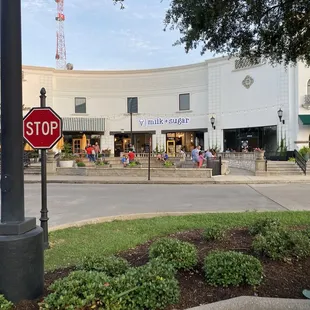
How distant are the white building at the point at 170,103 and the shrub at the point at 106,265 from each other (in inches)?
1093

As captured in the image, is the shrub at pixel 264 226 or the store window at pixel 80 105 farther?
the store window at pixel 80 105

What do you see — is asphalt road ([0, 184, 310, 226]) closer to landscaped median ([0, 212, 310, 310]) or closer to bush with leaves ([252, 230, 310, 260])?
landscaped median ([0, 212, 310, 310])

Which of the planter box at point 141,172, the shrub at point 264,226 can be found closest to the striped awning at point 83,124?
the planter box at point 141,172

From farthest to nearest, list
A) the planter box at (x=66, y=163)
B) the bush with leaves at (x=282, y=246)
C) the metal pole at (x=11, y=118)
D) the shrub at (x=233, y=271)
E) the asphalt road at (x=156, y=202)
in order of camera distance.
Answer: the planter box at (x=66, y=163) → the asphalt road at (x=156, y=202) → the bush with leaves at (x=282, y=246) → the shrub at (x=233, y=271) → the metal pole at (x=11, y=118)

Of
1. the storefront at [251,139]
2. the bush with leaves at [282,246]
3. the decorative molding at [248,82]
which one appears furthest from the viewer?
the decorative molding at [248,82]

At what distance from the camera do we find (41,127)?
5102mm

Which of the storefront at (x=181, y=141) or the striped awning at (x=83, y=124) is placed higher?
the striped awning at (x=83, y=124)

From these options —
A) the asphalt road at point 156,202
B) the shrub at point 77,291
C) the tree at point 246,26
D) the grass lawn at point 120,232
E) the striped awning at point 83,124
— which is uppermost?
the striped awning at point 83,124

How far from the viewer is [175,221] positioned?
729 centimetres

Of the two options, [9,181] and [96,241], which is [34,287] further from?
[96,241]

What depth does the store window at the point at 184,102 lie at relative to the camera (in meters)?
36.9

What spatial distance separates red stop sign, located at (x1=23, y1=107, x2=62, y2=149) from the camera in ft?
16.6

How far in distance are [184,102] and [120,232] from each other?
3178cm

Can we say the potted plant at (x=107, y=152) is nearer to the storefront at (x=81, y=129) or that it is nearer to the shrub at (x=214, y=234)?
the storefront at (x=81, y=129)
